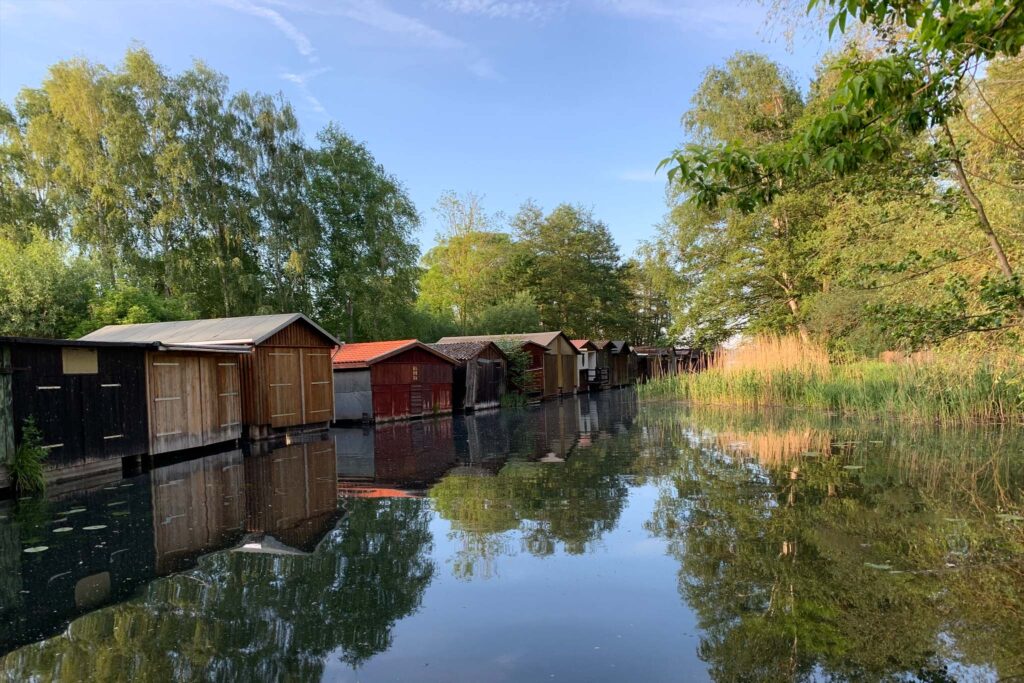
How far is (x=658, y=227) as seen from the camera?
96.3ft

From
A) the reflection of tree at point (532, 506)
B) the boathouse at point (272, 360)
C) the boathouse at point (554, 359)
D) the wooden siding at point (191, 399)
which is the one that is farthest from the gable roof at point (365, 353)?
the reflection of tree at point (532, 506)

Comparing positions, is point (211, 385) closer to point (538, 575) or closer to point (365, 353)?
point (365, 353)

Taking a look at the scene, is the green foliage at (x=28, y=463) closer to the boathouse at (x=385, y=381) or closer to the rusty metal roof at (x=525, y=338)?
the boathouse at (x=385, y=381)

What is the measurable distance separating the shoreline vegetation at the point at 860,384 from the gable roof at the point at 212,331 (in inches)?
439

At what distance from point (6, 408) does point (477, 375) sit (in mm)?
16757

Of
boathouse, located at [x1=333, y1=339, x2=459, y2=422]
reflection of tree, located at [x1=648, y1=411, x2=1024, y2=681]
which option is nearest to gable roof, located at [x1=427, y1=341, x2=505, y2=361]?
boathouse, located at [x1=333, y1=339, x2=459, y2=422]

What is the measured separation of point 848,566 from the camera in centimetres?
478

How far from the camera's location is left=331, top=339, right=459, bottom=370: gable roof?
1970 cm

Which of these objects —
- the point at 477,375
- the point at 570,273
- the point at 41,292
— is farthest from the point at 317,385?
the point at 570,273

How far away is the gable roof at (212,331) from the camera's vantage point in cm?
1530

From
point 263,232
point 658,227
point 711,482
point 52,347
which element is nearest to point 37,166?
point 263,232

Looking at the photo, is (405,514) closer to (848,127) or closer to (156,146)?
(848,127)

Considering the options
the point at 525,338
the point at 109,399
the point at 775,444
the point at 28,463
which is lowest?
the point at 775,444

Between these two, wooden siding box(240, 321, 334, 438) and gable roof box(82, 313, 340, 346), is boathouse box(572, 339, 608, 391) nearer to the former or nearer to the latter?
wooden siding box(240, 321, 334, 438)
